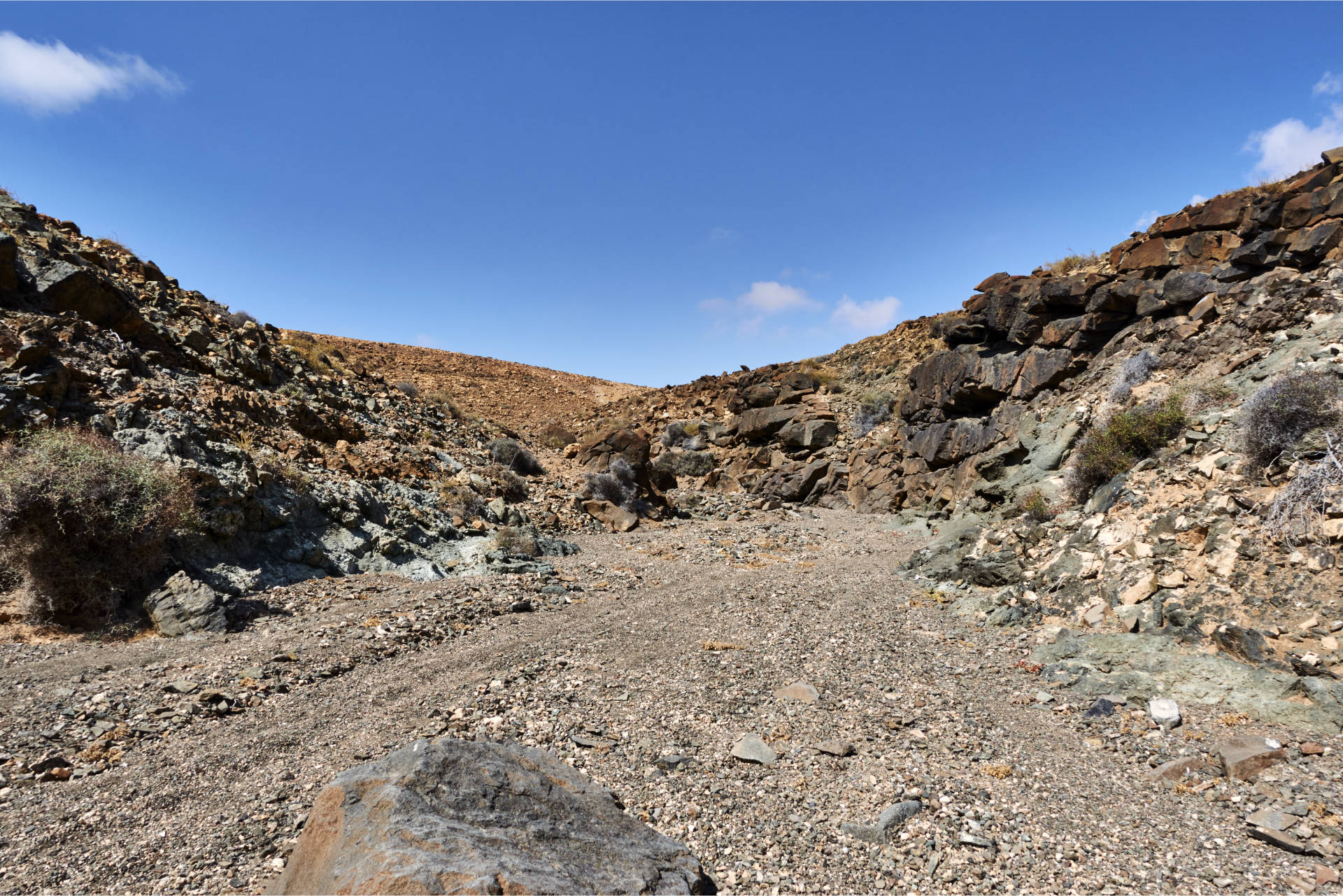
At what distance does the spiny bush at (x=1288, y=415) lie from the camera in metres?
7.29

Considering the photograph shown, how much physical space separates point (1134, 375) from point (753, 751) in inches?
Answer: 467

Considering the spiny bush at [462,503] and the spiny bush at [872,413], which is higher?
the spiny bush at [872,413]

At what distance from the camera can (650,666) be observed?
7.01 metres

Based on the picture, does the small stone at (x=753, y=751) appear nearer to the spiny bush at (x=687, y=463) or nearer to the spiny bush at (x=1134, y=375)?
the spiny bush at (x=1134, y=375)

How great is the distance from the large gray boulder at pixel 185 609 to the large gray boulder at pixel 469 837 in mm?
5525

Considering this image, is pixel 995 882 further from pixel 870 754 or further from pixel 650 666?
pixel 650 666

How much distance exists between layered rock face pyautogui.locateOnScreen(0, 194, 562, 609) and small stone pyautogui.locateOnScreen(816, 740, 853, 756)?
703 cm

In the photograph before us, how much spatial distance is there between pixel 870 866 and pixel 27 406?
11895 mm

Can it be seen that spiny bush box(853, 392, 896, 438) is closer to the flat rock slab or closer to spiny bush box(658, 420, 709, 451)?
spiny bush box(658, 420, 709, 451)

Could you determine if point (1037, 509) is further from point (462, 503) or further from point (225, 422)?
point (225, 422)

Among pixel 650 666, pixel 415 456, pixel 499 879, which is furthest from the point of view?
pixel 415 456

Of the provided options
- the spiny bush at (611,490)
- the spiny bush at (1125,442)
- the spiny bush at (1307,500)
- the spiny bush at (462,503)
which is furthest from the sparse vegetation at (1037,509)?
the spiny bush at (462,503)

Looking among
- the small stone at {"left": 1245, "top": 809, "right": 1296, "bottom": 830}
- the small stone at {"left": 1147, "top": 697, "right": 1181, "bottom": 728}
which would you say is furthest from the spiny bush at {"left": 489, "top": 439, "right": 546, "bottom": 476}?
the small stone at {"left": 1245, "top": 809, "right": 1296, "bottom": 830}

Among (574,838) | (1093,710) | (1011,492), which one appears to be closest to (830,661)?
(1093,710)
